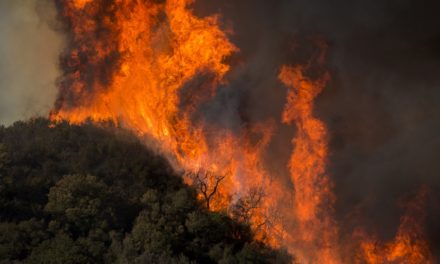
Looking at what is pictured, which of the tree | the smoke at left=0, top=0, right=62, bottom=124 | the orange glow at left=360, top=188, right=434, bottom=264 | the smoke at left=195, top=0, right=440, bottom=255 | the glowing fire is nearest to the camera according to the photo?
the orange glow at left=360, top=188, right=434, bottom=264

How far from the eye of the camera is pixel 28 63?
198 feet

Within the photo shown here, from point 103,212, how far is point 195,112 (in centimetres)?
1053

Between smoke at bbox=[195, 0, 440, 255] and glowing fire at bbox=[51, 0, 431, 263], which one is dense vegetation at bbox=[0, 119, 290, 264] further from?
smoke at bbox=[195, 0, 440, 255]

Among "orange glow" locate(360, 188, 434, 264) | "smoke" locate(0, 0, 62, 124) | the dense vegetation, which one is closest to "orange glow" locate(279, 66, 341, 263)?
"orange glow" locate(360, 188, 434, 264)

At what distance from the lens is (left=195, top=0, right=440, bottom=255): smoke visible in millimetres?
40031

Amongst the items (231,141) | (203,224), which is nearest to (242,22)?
(231,141)

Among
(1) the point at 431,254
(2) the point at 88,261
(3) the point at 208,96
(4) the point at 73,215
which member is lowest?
(2) the point at 88,261

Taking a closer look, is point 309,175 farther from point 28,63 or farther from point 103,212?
point 28,63

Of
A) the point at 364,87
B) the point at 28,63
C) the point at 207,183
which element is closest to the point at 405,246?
the point at 364,87

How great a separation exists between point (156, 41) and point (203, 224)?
53.1 feet

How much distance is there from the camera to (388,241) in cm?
3781

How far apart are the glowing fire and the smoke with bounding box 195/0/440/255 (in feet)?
3.17

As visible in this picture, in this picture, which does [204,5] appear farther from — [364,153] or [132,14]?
[364,153]

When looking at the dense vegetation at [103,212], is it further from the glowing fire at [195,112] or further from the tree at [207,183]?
the glowing fire at [195,112]
